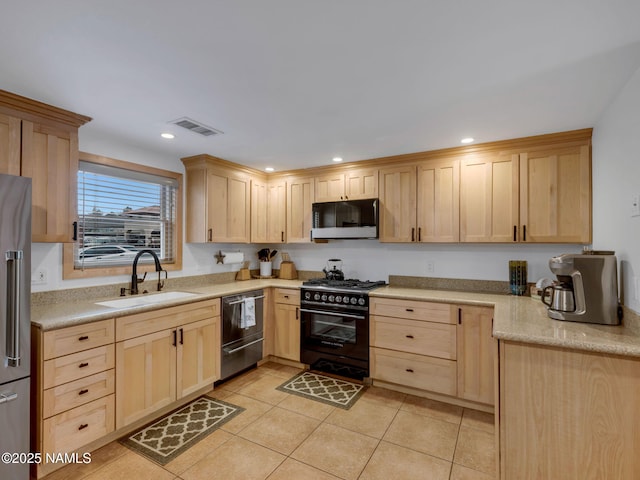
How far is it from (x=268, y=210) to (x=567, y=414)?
3.47m

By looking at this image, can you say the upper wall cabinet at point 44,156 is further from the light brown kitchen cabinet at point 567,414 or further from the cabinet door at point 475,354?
the cabinet door at point 475,354

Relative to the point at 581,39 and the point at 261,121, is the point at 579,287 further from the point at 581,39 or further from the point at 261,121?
the point at 261,121

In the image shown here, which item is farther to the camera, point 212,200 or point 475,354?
point 212,200

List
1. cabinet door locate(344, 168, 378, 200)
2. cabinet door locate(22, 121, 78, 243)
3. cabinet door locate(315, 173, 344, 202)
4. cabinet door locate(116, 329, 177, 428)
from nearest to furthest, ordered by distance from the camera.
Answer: cabinet door locate(22, 121, 78, 243) < cabinet door locate(116, 329, 177, 428) < cabinet door locate(344, 168, 378, 200) < cabinet door locate(315, 173, 344, 202)

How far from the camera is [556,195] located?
2.74 meters

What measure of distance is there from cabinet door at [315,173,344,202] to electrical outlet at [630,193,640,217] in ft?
8.07

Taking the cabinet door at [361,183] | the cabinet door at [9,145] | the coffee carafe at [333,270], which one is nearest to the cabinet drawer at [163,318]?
the cabinet door at [9,145]

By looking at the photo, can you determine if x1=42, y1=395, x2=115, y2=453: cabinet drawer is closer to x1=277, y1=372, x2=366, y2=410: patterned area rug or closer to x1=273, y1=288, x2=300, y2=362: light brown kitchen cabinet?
x1=277, y1=372, x2=366, y2=410: patterned area rug

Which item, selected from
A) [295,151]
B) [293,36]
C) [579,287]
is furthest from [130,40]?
[579,287]

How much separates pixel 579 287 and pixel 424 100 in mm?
1522

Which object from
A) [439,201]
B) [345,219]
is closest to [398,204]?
[439,201]

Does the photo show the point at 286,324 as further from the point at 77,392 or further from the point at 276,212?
the point at 77,392

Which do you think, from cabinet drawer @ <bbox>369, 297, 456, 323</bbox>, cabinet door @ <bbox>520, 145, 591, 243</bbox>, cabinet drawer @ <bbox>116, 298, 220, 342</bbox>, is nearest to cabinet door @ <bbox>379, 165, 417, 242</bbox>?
cabinet drawer @ <bbox>369, 297, 456, 323</bbox>

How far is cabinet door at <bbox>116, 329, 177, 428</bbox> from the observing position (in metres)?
2.32
